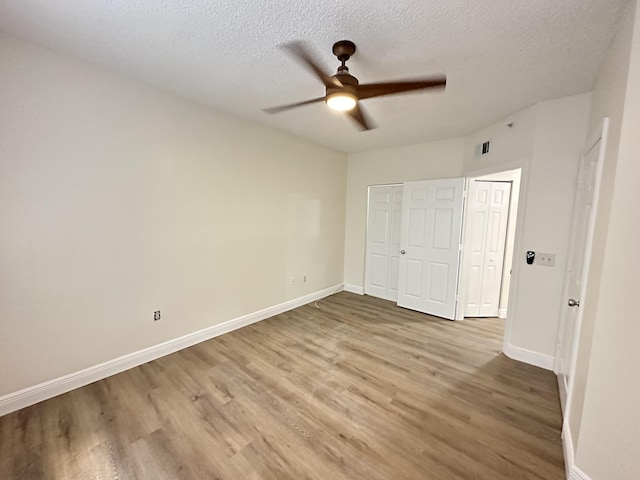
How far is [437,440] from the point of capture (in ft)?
5.74

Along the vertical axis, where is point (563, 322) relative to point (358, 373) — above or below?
above

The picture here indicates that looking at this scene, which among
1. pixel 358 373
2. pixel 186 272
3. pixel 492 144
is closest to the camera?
pixel 358 373

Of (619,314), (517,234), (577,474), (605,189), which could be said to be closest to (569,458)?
(577,474)

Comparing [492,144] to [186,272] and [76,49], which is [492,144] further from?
[76,49]

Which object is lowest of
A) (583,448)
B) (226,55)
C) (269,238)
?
(583,448)

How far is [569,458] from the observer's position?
5.00 ft

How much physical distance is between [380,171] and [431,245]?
156 cm

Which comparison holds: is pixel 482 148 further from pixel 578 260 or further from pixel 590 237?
pixel 590 237

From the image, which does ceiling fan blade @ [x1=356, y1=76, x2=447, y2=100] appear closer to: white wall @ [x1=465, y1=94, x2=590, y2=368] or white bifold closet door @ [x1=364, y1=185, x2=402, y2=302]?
white wall @ [x1=465, y1=94, x2=590, y2=368]

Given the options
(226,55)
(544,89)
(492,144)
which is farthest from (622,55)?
(226,55)

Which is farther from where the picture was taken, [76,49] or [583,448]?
[76,49]

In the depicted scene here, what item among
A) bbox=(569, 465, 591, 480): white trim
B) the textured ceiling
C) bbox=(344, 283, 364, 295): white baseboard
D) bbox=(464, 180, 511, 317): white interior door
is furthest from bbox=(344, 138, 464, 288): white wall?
bbox=(569, 465, 591, 480): white trim

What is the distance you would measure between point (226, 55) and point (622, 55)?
7.93 ft

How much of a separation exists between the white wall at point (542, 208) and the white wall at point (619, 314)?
1111 mm
